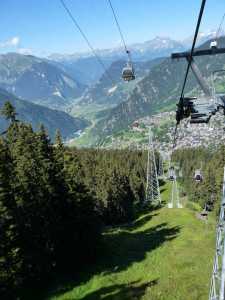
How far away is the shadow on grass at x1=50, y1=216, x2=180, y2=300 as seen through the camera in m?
51.7

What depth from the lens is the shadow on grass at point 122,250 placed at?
51.7 m

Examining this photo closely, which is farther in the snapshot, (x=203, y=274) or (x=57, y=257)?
(x=57, y=257)

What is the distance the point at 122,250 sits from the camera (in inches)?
2613

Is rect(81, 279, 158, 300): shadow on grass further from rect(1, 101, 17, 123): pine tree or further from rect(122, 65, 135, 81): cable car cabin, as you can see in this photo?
rect(1, 101, 17, 123): pine tree

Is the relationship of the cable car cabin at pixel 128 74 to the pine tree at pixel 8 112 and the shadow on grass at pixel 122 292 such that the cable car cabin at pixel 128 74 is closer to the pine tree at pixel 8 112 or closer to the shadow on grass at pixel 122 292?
the shadow on grass at pixel 122 292

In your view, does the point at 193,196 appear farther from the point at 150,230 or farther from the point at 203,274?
the point at 203,274

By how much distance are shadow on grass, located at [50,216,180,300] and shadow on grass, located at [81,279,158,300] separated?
0.15 metres

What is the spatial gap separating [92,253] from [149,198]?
68715 millimetres

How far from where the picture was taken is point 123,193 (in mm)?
109250

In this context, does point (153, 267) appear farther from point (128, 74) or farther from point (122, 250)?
point (128, 74)

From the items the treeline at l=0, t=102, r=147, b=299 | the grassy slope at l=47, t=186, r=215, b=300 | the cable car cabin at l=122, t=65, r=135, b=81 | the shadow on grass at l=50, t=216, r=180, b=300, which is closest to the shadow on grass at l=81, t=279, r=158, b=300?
the grassy slope at l=47, t=186, r=215, b=300

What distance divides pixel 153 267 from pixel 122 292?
11.5m

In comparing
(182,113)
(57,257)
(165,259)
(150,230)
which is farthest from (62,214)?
(182,113)

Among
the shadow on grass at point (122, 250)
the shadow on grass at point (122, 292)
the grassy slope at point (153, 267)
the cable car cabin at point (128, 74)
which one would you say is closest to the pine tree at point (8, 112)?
the shadow on grass at point (122, 250)
